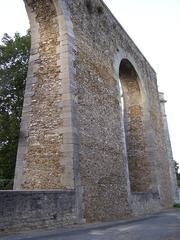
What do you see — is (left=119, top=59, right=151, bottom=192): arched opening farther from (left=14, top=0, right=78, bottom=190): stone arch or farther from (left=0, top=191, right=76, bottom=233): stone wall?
(left=0, top=191, right=76, bottom=233): stone wall

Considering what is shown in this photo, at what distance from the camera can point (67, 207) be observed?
282 inches

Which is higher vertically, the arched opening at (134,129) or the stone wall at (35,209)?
the arched opening at (134,129)

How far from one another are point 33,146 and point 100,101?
3066 millimetres

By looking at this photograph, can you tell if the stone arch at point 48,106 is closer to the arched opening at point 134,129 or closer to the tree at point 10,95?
the tree at point 10,95

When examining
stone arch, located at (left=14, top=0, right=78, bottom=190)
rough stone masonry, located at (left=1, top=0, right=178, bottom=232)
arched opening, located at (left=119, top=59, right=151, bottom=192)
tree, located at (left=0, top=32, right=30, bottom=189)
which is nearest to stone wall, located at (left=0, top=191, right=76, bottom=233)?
rough stone masonry, located at (left=1, top=0, right=178, bottom=232)

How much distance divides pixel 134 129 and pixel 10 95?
263 inches

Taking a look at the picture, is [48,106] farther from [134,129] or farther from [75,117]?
[134,129]

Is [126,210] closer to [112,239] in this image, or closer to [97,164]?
[97,164]

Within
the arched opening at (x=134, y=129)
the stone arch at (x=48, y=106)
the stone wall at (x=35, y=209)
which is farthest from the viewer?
the arched opening at (x=134, y=129)

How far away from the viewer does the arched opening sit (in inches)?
584

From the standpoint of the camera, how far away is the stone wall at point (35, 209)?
219 inches

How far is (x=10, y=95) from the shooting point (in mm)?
14438

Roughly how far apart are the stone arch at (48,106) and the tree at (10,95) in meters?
4.74

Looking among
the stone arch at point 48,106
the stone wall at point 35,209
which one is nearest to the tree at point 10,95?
the stone arch at point 48,106
